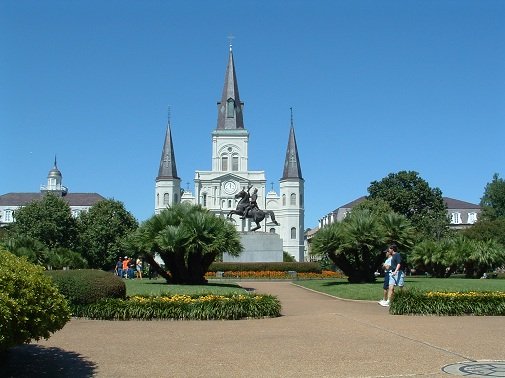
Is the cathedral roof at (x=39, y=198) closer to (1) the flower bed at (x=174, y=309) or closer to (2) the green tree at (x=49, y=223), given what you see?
(2) the green tree at (x=49, y=223)

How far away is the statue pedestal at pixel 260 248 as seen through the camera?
47625 millimetres

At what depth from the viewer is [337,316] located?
16156mm

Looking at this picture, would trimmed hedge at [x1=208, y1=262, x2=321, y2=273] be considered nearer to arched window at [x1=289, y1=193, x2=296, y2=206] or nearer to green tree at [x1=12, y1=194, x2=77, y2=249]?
green tree at [x1=12, y1=194, x2=77, y2=249]

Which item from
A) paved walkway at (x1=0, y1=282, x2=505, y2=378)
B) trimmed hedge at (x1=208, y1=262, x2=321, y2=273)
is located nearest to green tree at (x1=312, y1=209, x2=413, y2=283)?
paved walkway at (x1=0, y1=282, x2=505, y2=378)

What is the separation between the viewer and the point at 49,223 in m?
67.8

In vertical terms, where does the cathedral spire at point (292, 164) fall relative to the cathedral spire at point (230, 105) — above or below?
below

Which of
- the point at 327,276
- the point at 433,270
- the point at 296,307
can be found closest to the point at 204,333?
the point at 296,307

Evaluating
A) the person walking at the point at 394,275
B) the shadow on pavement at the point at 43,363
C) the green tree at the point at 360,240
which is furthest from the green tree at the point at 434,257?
the shadow on pavement at the point at 43,363

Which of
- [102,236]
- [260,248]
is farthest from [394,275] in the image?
[102,236]

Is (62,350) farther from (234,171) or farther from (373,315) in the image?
(234,171)

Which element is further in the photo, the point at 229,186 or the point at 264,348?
the point at 229,186

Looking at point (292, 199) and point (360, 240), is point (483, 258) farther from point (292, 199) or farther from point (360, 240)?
point (292, 199)

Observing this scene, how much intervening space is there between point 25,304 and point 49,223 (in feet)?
205

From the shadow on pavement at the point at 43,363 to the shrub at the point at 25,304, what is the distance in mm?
748
